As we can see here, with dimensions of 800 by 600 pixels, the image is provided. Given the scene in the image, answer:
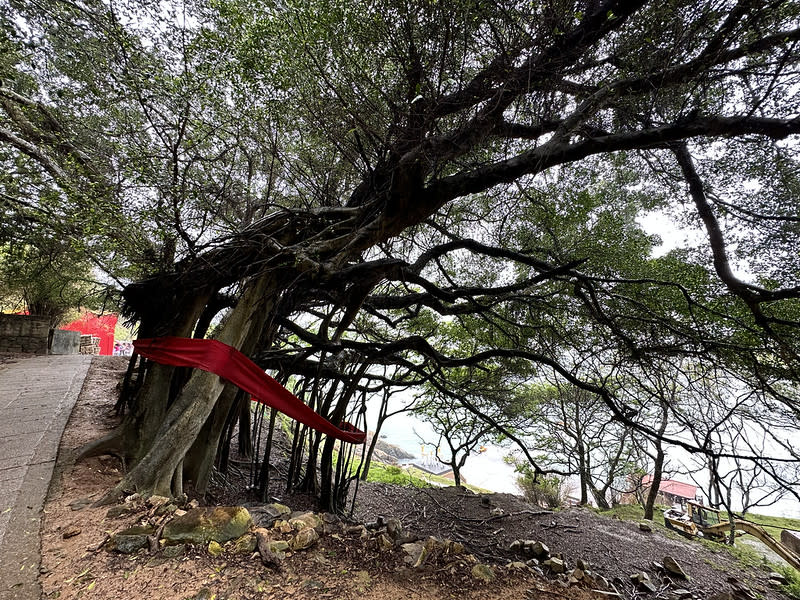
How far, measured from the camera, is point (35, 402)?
13.0ft

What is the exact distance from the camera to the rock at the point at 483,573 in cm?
161

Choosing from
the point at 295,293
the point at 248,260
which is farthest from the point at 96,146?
the point at 295,293

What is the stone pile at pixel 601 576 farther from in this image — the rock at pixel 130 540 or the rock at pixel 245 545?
the rock at pixel 130 540

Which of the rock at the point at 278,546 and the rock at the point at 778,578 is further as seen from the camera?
the rock at the point at 778,578

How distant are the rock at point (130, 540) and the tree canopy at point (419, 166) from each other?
0.55 meters

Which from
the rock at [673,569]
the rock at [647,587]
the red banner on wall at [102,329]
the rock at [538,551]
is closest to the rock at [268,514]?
the rock at [538,551]

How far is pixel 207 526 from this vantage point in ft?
5.20

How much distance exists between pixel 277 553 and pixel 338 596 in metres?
0.37

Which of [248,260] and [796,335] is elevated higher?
[796,335]

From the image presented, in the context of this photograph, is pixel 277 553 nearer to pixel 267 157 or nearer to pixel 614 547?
pixel 614 547

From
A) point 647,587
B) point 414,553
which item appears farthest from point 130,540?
point 647,587

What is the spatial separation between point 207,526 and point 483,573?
1.39 metres

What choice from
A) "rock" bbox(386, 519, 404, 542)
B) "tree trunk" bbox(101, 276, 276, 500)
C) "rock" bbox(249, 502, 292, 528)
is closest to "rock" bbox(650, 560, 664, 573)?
"rock" bbox(386, 519, 404, 542)

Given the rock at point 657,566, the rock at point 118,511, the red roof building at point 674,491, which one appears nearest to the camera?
the rock at point 118,511
